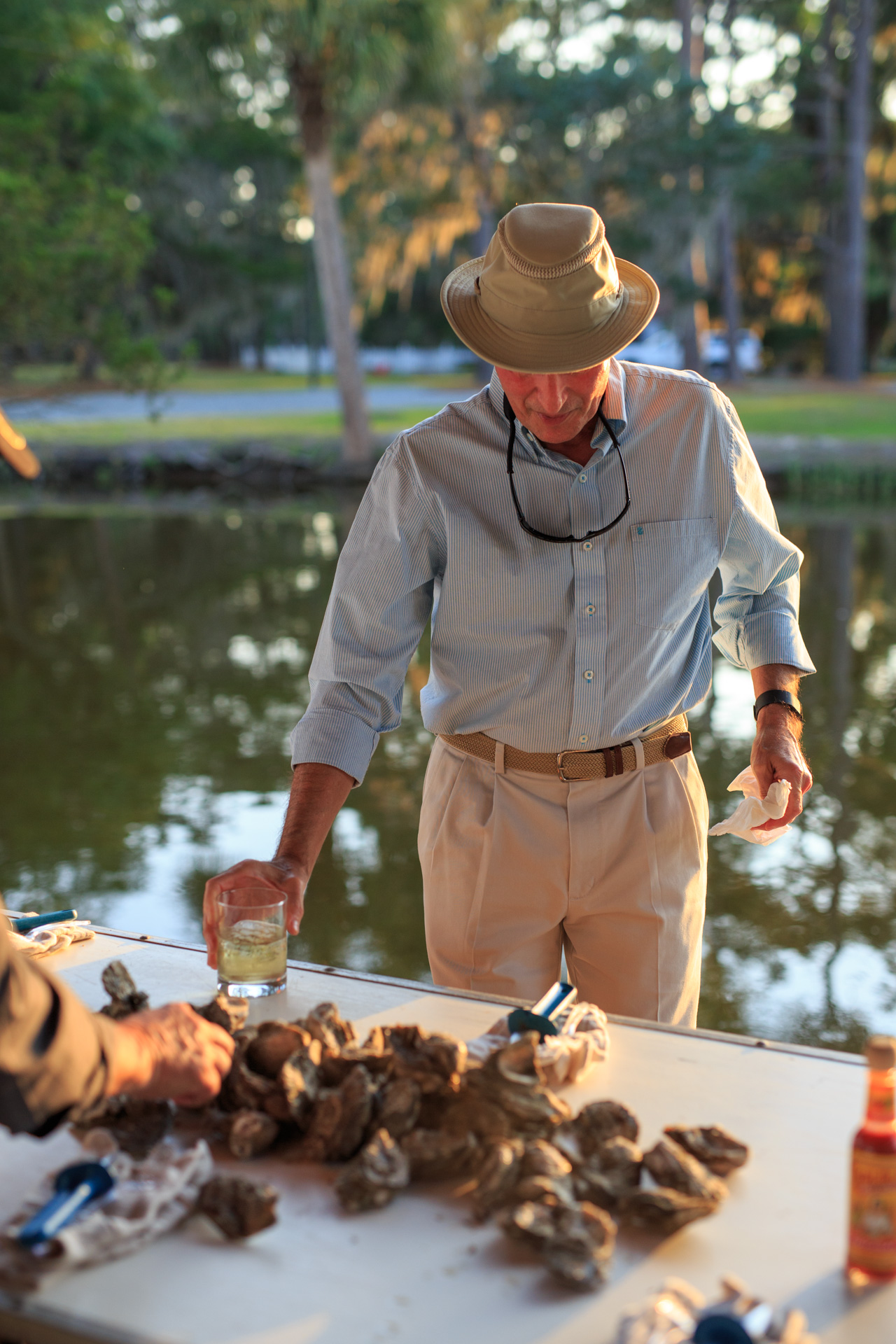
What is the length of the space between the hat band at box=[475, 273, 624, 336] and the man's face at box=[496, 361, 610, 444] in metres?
0.06

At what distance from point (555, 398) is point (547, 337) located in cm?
9

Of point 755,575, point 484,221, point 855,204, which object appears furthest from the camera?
point 855,204

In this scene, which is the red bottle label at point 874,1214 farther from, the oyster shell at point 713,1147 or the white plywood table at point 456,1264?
the oyster shell at point 713,1147

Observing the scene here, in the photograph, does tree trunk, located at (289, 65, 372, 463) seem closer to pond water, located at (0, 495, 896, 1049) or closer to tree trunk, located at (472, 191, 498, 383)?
tree trunk, located at (472, 191, 498, 383)

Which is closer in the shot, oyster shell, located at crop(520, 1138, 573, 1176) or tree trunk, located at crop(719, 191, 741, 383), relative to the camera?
oyster shell, located at crop(520, 1138, 573, 1176)

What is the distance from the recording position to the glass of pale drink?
181 centimetres

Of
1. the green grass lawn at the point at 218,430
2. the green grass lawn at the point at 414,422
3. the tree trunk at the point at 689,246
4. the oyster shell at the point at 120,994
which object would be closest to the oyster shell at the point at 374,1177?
the oyster shell at the point at 120,994

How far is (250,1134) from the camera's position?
146 cm

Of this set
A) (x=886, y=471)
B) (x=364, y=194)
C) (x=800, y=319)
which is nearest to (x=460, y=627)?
(x=886, y=471)

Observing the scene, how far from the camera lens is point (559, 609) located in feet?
7.21

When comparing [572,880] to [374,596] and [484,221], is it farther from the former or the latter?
[484,221]

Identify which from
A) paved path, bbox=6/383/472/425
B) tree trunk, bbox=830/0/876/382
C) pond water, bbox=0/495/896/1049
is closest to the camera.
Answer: pond water, bbox=0/495/896/1049

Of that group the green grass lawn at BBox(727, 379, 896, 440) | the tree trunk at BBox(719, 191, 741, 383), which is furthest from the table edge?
the tree trunk at BBox(719, 191, 741, 383)

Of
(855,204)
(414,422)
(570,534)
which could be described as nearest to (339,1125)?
(570,534)
